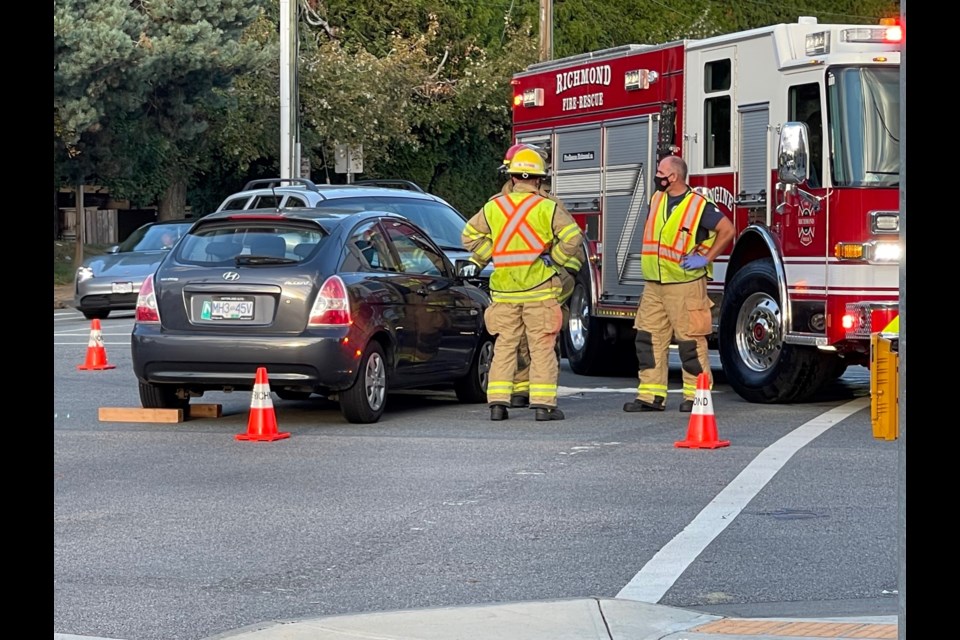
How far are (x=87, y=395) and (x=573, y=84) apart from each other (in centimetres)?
544

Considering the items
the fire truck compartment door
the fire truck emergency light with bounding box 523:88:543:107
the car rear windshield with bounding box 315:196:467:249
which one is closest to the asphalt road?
the fire truck compartment door

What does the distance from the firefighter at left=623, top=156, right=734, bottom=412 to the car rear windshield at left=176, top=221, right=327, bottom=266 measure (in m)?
2.59

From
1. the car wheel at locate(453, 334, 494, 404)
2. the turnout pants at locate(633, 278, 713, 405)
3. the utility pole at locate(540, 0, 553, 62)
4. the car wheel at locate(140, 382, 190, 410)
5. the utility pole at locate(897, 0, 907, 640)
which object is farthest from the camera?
the utility pole at locate(540, 0, 553, 62)

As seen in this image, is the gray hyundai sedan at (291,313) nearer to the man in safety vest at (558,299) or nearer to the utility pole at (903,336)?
the man in safety vest at (558,299)

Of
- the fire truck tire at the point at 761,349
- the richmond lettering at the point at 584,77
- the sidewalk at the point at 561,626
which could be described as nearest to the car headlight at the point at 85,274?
the richmond lettering at the point at 584,77

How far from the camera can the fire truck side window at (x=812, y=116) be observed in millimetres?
12648

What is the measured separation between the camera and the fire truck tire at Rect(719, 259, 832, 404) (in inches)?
515

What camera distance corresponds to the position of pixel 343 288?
1193 cm

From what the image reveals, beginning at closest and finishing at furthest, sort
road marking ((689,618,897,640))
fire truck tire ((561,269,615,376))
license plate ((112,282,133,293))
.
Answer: road marking ((689,618,897,640)) < fire truck tire ((561,269,615,376)) < license plate ((112,282,133,293))

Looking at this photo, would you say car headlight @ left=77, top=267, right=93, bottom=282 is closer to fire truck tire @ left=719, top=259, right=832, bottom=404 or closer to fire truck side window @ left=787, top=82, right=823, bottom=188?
fire truck tire @ left=719, top=259, right=832, bottom=404

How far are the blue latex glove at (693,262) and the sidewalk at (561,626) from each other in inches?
266
